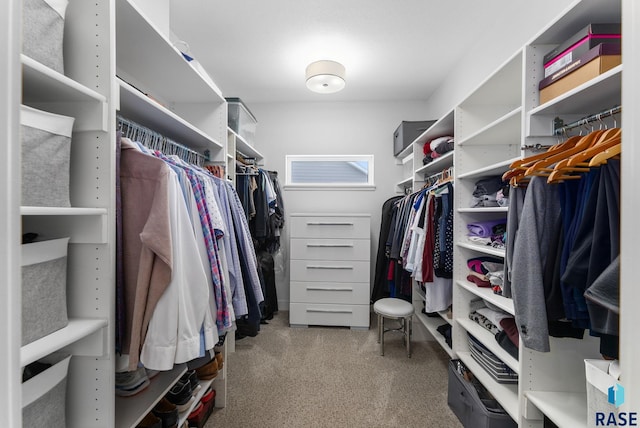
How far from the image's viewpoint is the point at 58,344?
66 centimetres

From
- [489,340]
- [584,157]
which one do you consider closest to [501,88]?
[584,157]

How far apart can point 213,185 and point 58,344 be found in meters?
0.74

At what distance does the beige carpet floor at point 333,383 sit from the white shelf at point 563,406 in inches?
24.4

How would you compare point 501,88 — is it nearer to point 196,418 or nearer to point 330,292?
point 330,292

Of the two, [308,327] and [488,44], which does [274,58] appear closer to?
[488,44]

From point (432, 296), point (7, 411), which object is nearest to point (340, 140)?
point (432, 296)

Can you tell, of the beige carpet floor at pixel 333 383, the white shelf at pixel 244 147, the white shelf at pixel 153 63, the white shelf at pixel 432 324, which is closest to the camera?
the white shelf at pixel 153 63

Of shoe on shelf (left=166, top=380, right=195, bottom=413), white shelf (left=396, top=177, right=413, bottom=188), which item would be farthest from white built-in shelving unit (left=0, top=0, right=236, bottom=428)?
white shelf (left=396, top=177, right=413, bottom=188)

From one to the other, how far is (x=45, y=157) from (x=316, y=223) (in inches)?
87.5

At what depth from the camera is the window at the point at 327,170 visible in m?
3.32

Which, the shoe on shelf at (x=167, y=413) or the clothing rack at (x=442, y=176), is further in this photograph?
the clothing rack at (x=442, y=176)

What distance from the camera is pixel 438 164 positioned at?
2.22 metres

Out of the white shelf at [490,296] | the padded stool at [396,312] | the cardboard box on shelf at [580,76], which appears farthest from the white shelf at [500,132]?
the padded stool at [396,312]

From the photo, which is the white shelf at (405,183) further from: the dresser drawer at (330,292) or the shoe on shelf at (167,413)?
the shoe on shelf at (167,413)
